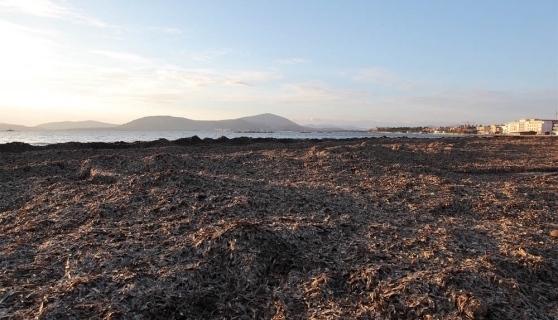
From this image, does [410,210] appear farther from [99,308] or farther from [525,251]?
[99,308]

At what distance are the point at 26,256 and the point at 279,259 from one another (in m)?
4.05

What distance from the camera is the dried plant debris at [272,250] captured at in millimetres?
5309

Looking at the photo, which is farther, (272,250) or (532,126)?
(532,126)

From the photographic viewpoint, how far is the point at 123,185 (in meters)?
11.6

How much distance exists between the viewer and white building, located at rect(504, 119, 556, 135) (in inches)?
5472

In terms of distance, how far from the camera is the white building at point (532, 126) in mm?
139000

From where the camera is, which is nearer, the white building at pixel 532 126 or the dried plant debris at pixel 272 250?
the dried plant debris at pixel 272 250

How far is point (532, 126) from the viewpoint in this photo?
501ft

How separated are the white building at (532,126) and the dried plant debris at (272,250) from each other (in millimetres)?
130129

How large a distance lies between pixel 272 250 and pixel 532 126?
17113 cm

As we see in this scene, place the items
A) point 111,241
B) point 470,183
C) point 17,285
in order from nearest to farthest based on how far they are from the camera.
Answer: point 17,285 → point 111,241 → point 470,183

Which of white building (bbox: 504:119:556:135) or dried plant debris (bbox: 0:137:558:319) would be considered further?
white building (bbox: 504:119:556:135)

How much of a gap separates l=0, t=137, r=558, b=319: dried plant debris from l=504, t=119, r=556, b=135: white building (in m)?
130

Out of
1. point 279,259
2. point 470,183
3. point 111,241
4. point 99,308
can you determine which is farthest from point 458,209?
point 99,308
